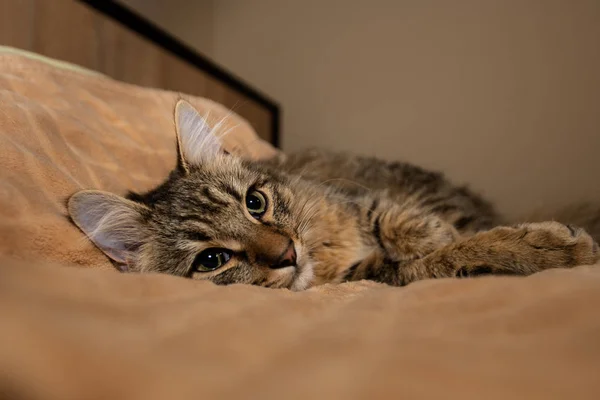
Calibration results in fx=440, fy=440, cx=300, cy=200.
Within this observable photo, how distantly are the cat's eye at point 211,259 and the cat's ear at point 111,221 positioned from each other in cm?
18

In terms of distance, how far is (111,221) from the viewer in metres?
1.05

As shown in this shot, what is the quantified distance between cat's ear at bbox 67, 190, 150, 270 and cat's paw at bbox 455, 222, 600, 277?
0.78m

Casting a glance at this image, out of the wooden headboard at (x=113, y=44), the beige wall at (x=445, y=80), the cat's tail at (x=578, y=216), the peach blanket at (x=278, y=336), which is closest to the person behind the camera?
the peach blanket at (x=278, y=336)

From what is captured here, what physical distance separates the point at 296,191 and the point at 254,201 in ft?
0.61

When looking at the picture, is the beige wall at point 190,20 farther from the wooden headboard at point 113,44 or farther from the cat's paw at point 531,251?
the cat's paw at point 531,251

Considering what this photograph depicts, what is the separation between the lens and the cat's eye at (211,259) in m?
1.03

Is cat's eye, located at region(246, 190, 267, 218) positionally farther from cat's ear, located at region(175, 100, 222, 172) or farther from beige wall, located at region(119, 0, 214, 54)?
beige wall, located at region(119, 0, 214, 54)

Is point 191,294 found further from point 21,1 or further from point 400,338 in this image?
point 21,1

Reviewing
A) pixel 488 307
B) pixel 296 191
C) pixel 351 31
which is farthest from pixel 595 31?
pixel 488 307

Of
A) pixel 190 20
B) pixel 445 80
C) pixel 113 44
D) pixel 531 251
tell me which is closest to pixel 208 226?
pixel 531 251

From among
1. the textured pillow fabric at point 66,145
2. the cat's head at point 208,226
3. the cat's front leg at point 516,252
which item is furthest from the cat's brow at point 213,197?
the cat's front leg at point 516,252

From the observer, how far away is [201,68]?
2.41 metres

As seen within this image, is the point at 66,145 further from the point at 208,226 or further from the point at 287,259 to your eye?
the point at 287,259

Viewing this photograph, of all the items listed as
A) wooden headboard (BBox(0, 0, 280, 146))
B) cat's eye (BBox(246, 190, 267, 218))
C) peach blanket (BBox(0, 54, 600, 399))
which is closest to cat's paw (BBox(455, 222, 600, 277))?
peach blanket (BBox(0, 54, 600, 399))
